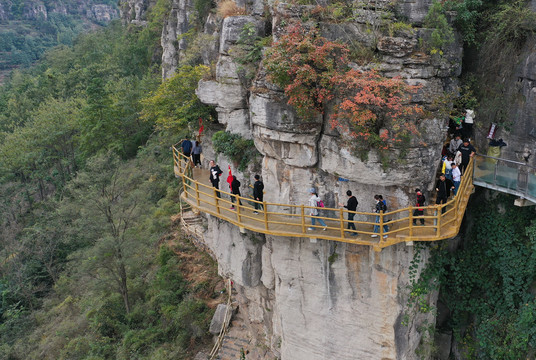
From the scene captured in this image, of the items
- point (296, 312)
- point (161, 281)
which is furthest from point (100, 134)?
point (296, 312)

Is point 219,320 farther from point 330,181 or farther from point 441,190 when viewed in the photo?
point 441,190

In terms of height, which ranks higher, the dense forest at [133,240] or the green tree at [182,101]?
the green tree at [182,101]

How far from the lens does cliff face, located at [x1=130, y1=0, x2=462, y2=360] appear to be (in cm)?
1355

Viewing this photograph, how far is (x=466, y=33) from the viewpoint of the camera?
14570 millimetres

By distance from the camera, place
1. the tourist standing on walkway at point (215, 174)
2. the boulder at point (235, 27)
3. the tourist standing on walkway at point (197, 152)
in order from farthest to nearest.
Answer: the tourist standing on walkway at point (197, 152), the tourist standing on walkway at point (215, 174), the boulder at point (235, 27)

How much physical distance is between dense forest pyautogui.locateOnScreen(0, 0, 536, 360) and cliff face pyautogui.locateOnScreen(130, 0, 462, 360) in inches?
55.1

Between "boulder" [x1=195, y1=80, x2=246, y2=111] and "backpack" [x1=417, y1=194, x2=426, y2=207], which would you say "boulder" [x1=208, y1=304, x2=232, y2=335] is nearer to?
"boulder" [x1=195, y1=80, x2=246, y2=111]

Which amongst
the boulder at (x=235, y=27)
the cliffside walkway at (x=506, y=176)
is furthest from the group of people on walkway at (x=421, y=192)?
the boulder at (x=235, y=27)

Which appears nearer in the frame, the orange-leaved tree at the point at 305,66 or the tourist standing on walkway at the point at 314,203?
the orange-leaved tree at the point at 305,66

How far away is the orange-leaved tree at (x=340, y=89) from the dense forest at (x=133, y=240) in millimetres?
3698

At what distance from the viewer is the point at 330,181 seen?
15156 millimetres

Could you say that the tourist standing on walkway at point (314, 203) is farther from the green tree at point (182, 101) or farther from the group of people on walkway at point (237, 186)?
the green tree at point (182, 101)

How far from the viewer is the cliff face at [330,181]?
1355cm

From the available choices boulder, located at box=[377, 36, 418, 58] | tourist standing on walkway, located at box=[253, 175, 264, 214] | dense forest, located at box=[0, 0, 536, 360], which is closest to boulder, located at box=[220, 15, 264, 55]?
dense forest, located at box=[0, 0, 536, 360]
